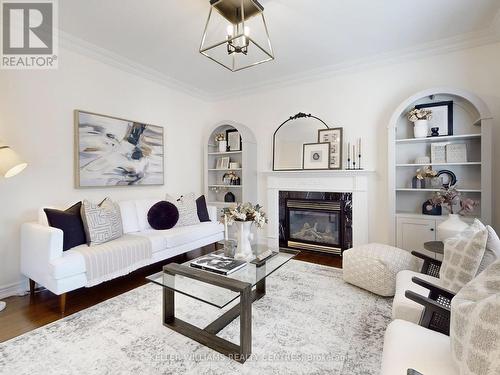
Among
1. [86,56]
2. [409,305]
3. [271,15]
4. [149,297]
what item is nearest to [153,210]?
[149,297]

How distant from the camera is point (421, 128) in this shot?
10.5 ft

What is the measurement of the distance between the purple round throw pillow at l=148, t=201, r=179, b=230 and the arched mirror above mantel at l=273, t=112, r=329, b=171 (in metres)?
1.86

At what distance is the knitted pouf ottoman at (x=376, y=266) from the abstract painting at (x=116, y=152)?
3.06 m

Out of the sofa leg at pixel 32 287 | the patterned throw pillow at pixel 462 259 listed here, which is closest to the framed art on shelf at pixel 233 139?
the sofa leg at pixel 32 287

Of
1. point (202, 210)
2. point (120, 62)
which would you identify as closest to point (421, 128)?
point (202, 210)

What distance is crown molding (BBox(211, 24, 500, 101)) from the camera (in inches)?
117

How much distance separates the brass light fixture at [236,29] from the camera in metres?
2.28

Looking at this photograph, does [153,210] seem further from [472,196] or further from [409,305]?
[472,196]

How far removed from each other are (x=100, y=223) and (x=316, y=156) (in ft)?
9.88

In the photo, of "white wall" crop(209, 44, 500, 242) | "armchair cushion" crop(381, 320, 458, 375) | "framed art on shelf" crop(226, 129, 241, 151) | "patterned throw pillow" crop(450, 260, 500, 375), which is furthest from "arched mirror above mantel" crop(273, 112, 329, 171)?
"patterned throw pillow" crop(450, 260, 500, 375)

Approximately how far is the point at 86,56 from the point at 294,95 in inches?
116

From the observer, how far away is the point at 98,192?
341 cm

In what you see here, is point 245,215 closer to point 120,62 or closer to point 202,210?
point 202,210

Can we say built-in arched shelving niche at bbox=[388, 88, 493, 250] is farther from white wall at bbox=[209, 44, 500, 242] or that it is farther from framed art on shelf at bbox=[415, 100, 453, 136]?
white wall at bbox=[209, 44, 500, 242]
